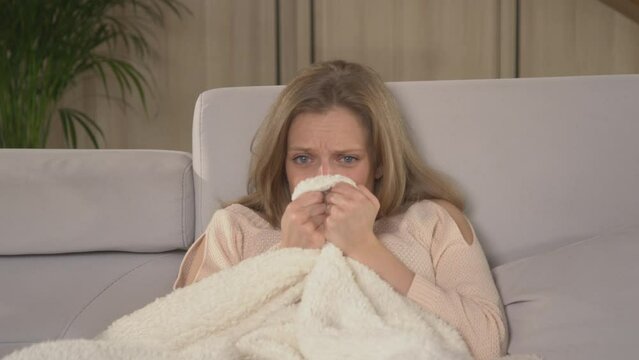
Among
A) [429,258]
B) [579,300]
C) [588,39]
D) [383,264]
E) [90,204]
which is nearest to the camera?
[579,300]

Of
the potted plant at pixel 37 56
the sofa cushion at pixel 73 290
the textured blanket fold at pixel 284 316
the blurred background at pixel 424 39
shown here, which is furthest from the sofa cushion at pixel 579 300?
the blurred background at pixel 424 39

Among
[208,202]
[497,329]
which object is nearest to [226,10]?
[208,202]

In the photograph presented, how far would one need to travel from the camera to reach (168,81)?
409 cm

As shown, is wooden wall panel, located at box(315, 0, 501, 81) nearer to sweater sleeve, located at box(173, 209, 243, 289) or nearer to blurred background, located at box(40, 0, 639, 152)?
blurred background, located at box(40, 0, 639, 152)

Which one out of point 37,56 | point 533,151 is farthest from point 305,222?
point 37,56

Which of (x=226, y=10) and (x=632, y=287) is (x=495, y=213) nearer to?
(x=632, y=287)

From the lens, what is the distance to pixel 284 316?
134cm

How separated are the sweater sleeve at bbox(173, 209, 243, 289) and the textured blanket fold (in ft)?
0.55

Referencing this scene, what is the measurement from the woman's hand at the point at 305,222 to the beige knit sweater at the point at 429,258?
13 cm

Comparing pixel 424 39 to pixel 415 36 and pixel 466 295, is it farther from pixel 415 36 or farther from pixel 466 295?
pixel 466 295

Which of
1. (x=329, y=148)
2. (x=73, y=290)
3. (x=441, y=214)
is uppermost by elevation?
(x=329, y=148)

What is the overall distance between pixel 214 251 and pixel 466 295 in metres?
0.40

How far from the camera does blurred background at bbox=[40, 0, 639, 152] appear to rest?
416 cm

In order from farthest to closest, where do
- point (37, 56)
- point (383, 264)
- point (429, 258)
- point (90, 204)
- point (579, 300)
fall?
point (37, 56) → point (90, 204) → point (429, 258) → point (383, 264) → point (579, 300)
